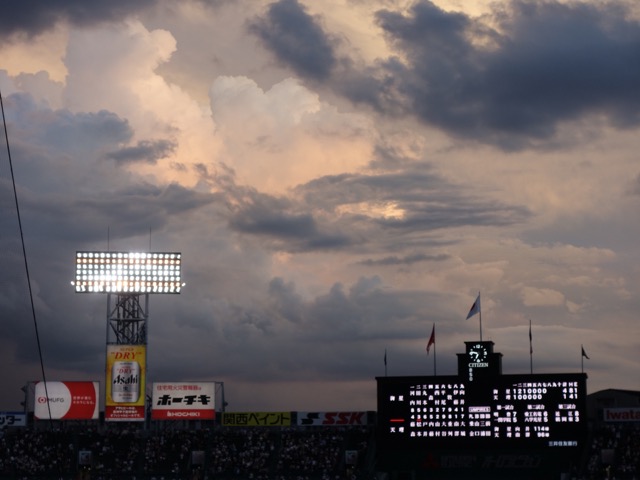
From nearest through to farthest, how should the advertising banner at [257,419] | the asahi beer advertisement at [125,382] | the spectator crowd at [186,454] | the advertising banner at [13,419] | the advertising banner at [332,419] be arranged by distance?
the spectator crowd at [186,454] < the asahi beer advertisement at [125,382] < the advertising banner at [332,419] < the advertising banner at [257,419] < the advertising banner at [13,419]

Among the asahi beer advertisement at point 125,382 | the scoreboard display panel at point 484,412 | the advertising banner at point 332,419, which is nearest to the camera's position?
the scoreboard display panel at point 484,412

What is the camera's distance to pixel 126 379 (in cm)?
10219

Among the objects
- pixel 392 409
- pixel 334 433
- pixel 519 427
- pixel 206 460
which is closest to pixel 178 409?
pixel 206 460

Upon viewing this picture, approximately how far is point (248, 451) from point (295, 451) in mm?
4233

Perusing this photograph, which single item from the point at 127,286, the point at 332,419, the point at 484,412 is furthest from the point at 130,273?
the point at 484,412

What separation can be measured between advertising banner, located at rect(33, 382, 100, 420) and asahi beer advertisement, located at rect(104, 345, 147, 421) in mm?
2599

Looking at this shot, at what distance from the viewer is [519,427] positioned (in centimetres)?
8800

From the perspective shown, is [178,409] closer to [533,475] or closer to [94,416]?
[94,416]

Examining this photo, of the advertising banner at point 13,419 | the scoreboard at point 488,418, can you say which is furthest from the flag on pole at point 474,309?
the advertising banner at point 13,419

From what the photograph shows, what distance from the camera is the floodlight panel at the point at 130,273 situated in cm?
10169

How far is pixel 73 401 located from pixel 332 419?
74.4ft

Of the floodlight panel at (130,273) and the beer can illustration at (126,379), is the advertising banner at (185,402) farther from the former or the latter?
the floodlight panel at (130,273)

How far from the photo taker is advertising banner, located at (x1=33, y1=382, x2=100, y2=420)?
343ft

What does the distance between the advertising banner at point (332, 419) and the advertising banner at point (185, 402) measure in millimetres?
8202
